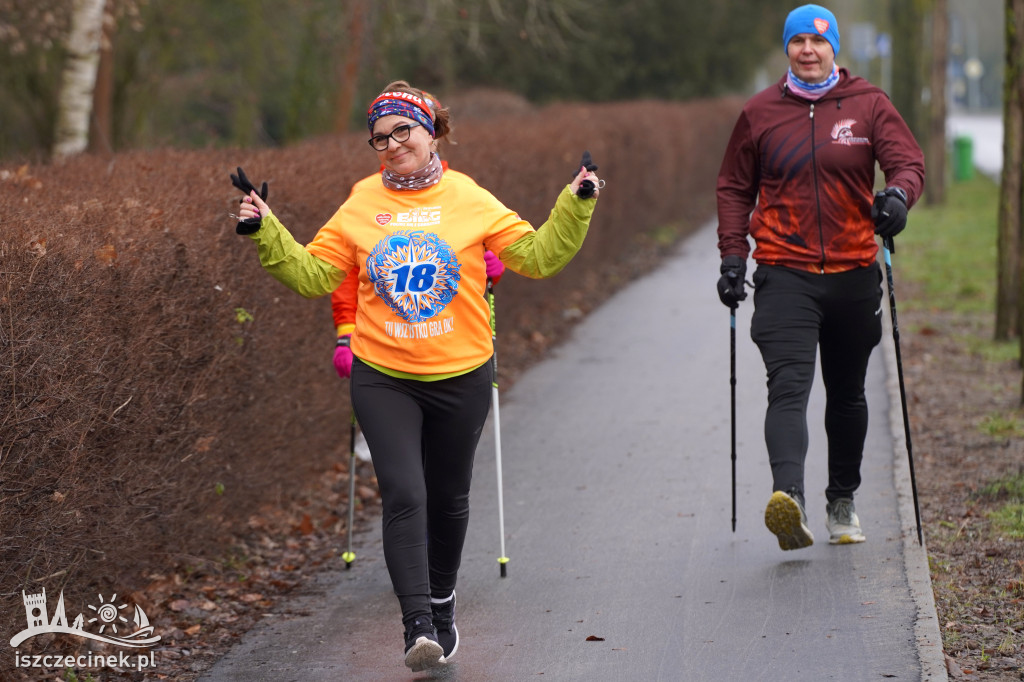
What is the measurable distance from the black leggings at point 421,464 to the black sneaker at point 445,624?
34mm

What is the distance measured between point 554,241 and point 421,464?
900mm

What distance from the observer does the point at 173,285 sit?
5.40 meters

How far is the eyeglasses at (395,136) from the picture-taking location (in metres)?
4.64

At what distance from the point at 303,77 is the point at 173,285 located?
16.3 metres

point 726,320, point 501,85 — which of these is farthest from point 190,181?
point 501,85

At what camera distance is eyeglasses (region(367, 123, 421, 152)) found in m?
4.64

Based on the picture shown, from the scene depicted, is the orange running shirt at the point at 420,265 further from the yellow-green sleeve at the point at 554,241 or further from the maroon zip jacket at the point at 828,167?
the maroon zip jacket at the point at 828,167

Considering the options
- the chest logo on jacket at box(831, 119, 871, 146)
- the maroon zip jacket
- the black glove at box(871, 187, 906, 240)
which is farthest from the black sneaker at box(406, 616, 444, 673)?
the chest logo on jacket at box(831, 119, 871, 146)

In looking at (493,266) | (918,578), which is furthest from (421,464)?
(918,578)

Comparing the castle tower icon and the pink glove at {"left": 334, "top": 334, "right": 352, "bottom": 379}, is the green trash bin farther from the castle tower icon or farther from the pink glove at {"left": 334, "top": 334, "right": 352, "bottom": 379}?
the castle tower icon

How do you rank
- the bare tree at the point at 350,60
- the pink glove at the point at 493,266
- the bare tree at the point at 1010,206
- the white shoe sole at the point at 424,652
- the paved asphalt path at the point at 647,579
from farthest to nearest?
the bare tree at the point at 350,60
the bare tree at the point at 1010,206
the pink glove at the point at 493,266
the paved asphalt path at the point at 647,579
the white shoe sole at the point at 424,652

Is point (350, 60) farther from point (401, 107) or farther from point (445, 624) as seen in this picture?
point (445, 624)

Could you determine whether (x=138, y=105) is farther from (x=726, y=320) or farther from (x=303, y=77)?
(x=726, y=320)

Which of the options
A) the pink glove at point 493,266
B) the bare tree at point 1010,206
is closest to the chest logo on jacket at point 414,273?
the pink glove at point 493,266
